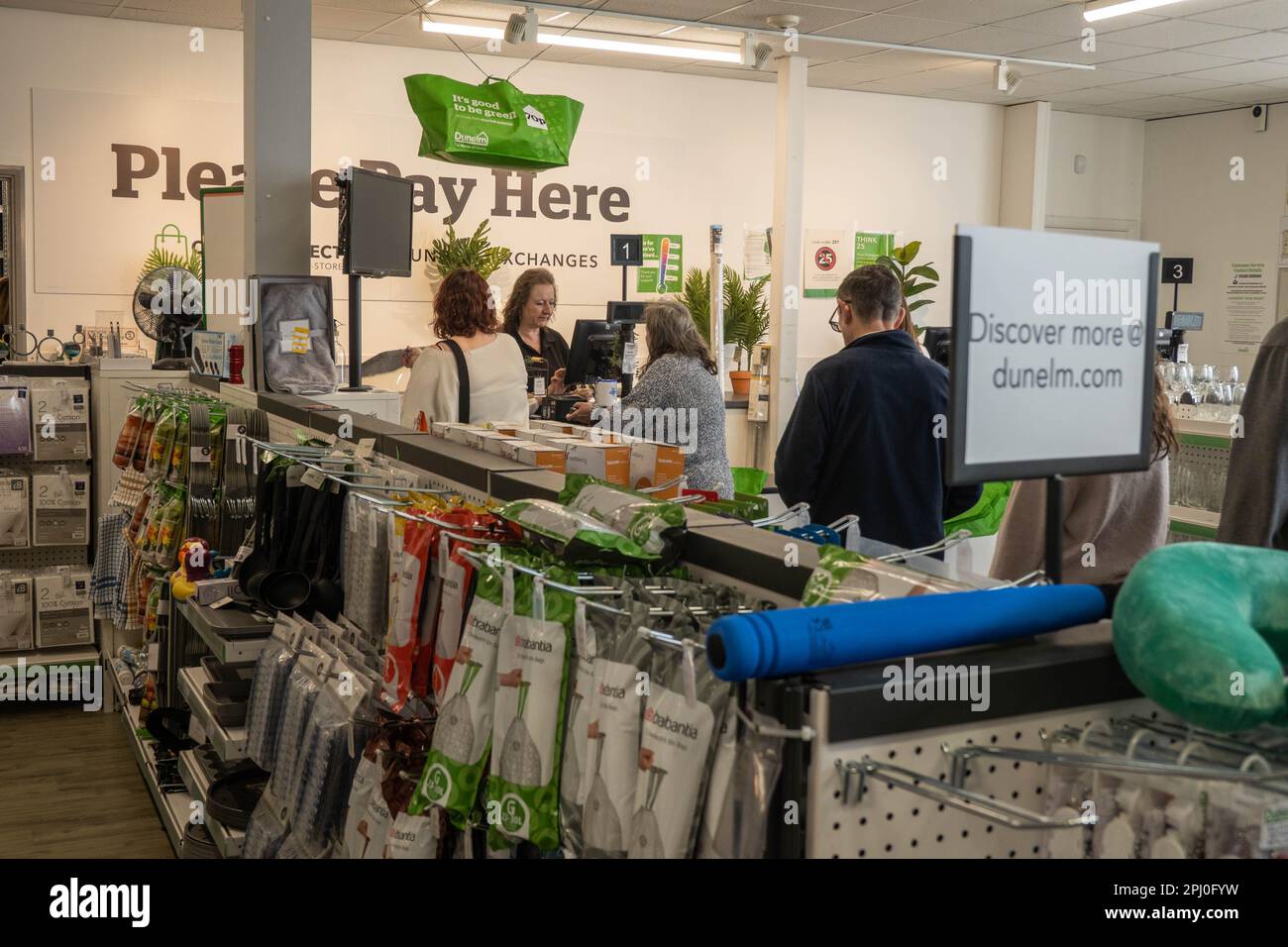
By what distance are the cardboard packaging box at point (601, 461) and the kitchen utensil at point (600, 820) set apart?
0.92 metres

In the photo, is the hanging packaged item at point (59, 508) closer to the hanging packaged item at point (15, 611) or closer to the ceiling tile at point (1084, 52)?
the hanging packaged item at point (15, 611)

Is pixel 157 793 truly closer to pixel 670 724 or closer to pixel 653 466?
pixel 653 466

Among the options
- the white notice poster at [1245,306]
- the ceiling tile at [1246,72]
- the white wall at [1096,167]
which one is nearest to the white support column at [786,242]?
Answer: the ceiling tile at [1246,72]

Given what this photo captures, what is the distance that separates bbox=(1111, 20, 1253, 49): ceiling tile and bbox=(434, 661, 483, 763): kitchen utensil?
7782 millimetres

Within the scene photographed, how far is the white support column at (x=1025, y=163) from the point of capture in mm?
11102

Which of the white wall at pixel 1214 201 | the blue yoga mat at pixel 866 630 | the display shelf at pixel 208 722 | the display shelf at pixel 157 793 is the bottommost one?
the display shelf at pixel 157 793

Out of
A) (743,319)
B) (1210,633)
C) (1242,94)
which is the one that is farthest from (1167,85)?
(1210,633)

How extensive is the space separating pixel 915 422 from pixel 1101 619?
2.15 meters

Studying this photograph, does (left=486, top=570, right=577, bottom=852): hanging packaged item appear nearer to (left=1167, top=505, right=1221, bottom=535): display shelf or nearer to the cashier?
(left=1167, top=505, right=1221, bottom=535): display shelf

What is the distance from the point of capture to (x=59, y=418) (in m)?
5.36

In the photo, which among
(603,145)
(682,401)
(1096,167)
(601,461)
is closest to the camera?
(601,461)

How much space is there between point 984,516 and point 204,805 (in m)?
2.50

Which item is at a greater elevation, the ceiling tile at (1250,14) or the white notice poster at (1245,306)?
the ceiling tile at (1250,14)

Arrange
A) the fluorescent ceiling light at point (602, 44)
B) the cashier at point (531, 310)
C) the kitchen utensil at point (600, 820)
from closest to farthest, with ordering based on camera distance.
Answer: the kitchen utensil at point (600, 820)
the cashier at point (531, 310)
the fluorescent ceiling light at point (602, 44)
